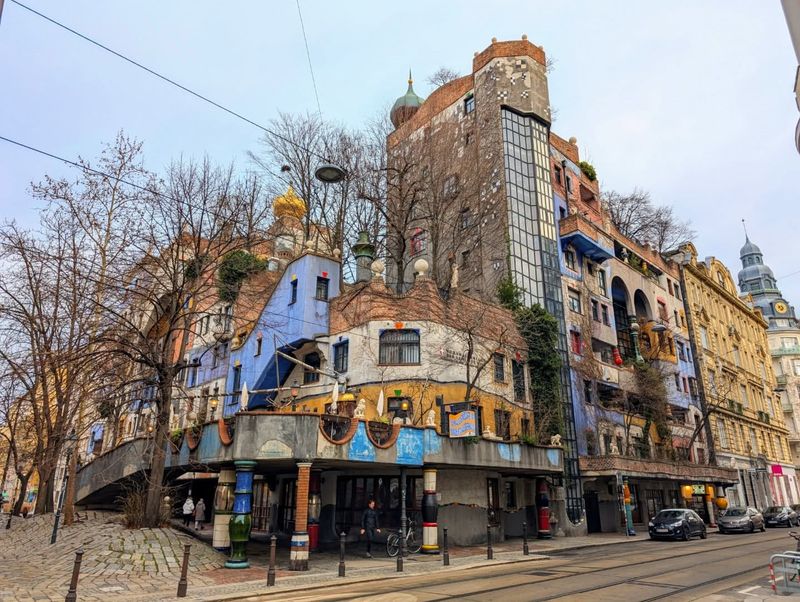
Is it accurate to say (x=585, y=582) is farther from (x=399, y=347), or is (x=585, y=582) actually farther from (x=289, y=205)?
(x=289, y=205)

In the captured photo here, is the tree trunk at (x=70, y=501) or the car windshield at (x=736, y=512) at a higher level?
the tree trunk at (x=70, y=501)

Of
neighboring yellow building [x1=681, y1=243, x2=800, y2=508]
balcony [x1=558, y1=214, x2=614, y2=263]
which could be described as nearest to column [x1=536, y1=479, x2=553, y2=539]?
balcony [x1=558, y1=214, x2=614, y2=263]

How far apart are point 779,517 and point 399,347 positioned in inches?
1106

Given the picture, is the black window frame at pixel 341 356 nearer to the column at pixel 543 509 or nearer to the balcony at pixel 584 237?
the column at pixel 543 509

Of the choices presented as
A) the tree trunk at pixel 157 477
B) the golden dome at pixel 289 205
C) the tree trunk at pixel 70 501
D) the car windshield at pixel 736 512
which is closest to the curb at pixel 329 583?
the tree trunk at pixel 157 477

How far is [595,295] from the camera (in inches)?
1454

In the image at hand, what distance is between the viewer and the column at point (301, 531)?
599 inches

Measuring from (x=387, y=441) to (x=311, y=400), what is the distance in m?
8.97

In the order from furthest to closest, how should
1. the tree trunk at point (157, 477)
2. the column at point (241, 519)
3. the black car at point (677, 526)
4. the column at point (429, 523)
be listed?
the black car at point (677, 526), the column at point (429, 523), the tree trunk at point (157, 477), the column at point (241, 519)

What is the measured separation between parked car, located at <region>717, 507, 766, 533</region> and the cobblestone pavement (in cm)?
1467

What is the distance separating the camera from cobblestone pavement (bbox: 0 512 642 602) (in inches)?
474

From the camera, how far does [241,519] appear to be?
15750 millimetres

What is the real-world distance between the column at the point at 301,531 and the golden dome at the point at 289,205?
2434 centimetres

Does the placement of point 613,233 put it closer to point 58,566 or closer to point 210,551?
point 210,551
